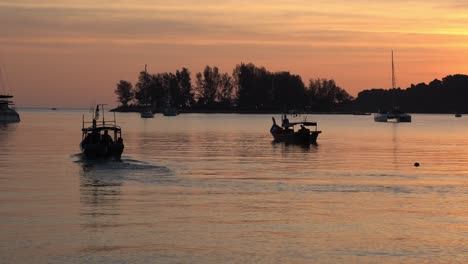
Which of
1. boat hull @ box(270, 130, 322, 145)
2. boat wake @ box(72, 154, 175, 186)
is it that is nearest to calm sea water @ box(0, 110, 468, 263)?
boat wake @ box(72, 154, 175, 186)

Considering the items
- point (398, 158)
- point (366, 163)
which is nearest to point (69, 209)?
point (366, 163)

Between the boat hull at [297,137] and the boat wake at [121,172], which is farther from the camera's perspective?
the boat hull at [297,137]

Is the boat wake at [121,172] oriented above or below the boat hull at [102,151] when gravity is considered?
below

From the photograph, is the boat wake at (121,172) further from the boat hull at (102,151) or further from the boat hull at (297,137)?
the boat hull at (297,137)

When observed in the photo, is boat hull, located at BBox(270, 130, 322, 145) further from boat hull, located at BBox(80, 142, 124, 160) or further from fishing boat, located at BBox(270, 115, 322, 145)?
boat hull, located at BBox(80, 142, 124, 160)

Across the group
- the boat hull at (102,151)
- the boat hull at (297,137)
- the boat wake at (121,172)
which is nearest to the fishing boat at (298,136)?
the boat hull at (297,137)

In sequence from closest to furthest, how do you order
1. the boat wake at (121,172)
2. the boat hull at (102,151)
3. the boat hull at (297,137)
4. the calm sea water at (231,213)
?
the calm sea water at (231,213)
the boat wake at (121,172)
the boat hull at (102,151)
the boat hull at (297,137)

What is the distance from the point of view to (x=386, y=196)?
1889 inches

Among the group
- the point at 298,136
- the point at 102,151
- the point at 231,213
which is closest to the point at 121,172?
the point at 102,151

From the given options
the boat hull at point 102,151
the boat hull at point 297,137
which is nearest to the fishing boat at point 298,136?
the boat hull at point 297,137

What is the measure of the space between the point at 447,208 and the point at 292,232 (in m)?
11.9

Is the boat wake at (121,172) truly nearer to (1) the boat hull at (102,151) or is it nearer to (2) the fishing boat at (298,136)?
(1) the boat hull at (102,151)

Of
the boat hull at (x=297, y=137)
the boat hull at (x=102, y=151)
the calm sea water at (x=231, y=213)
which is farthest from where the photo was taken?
the boat hull at (x=297, y=137)

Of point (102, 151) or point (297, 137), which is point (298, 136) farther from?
point (102, 151)
